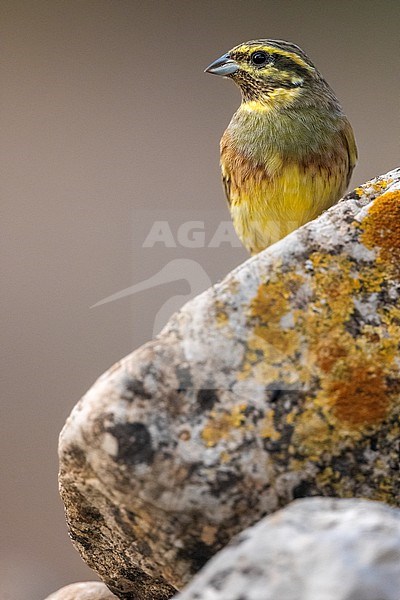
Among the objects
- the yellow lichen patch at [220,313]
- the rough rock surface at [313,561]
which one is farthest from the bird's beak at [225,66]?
the rough rock surface at [313,561]

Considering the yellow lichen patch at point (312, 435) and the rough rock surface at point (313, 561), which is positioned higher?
the yellow lichen patch at point (312, 435)

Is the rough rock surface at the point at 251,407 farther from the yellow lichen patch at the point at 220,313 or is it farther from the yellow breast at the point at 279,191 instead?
the yellow breast at the point at 279,191

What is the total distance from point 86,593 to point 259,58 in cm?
106

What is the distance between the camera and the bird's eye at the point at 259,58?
1.68 metres

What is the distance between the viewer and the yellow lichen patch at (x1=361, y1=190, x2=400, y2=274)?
1.00 m

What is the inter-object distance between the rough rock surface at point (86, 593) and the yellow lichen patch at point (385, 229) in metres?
0.68

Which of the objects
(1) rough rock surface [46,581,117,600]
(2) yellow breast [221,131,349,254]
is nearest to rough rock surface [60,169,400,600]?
(1) rough rock surface [46,581,117,600]

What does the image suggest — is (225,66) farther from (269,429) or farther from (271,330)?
(269,429)

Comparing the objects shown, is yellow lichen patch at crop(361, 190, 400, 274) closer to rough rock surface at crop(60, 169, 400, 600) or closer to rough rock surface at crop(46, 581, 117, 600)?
rough rock surface at crop(60, 169, 400, 600)

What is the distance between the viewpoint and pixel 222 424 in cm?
88

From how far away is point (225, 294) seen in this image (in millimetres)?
958

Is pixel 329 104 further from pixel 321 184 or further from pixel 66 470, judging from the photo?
pixel 66 470

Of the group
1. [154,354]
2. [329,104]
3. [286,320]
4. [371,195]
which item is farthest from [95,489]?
[329,104]

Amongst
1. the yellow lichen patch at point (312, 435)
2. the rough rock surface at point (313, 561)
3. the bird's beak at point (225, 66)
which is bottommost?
the rough rock surface at point (313, 561)
